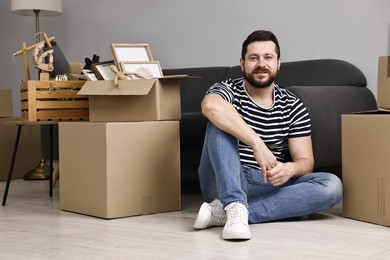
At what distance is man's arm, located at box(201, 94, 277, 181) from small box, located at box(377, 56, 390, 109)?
0.47 m

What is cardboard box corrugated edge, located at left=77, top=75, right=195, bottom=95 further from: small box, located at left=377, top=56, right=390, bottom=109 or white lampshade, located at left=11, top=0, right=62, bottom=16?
white lampshade, located at left=11, top=0, right=62, bottom=16

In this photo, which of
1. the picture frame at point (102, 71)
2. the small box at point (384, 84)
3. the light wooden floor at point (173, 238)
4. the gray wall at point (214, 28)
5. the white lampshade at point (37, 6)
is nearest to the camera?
the light wooden floor at point (173, 238)

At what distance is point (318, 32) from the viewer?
3.44 metres

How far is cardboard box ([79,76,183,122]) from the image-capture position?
2.63 m

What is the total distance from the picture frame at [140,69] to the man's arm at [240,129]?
535 millimetres

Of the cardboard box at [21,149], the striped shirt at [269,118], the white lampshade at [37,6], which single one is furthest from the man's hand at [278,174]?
the white lampshade at [37,6]

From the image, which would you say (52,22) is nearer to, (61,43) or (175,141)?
(61,43)

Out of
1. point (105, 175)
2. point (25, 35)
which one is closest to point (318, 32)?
point (105, 175)

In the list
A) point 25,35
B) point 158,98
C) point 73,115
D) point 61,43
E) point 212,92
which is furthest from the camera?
point 25,35

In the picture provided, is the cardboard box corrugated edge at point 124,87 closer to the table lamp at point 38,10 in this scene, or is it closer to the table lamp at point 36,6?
the table lamp at point 38,10

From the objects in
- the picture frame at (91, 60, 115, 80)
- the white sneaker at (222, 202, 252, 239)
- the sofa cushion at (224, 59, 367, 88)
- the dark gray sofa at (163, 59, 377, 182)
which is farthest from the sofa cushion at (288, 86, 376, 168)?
the picture frame at (91, 60, 115, 80)

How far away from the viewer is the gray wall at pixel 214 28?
129 inches

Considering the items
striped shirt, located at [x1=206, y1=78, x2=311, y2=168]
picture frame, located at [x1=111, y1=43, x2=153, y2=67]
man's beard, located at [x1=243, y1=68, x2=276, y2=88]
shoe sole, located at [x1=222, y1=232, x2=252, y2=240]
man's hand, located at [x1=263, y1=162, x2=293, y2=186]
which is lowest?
shoe sole, located at [x1=222, y1=232, x2=252, y2=240]

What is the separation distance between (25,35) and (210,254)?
371 cm
